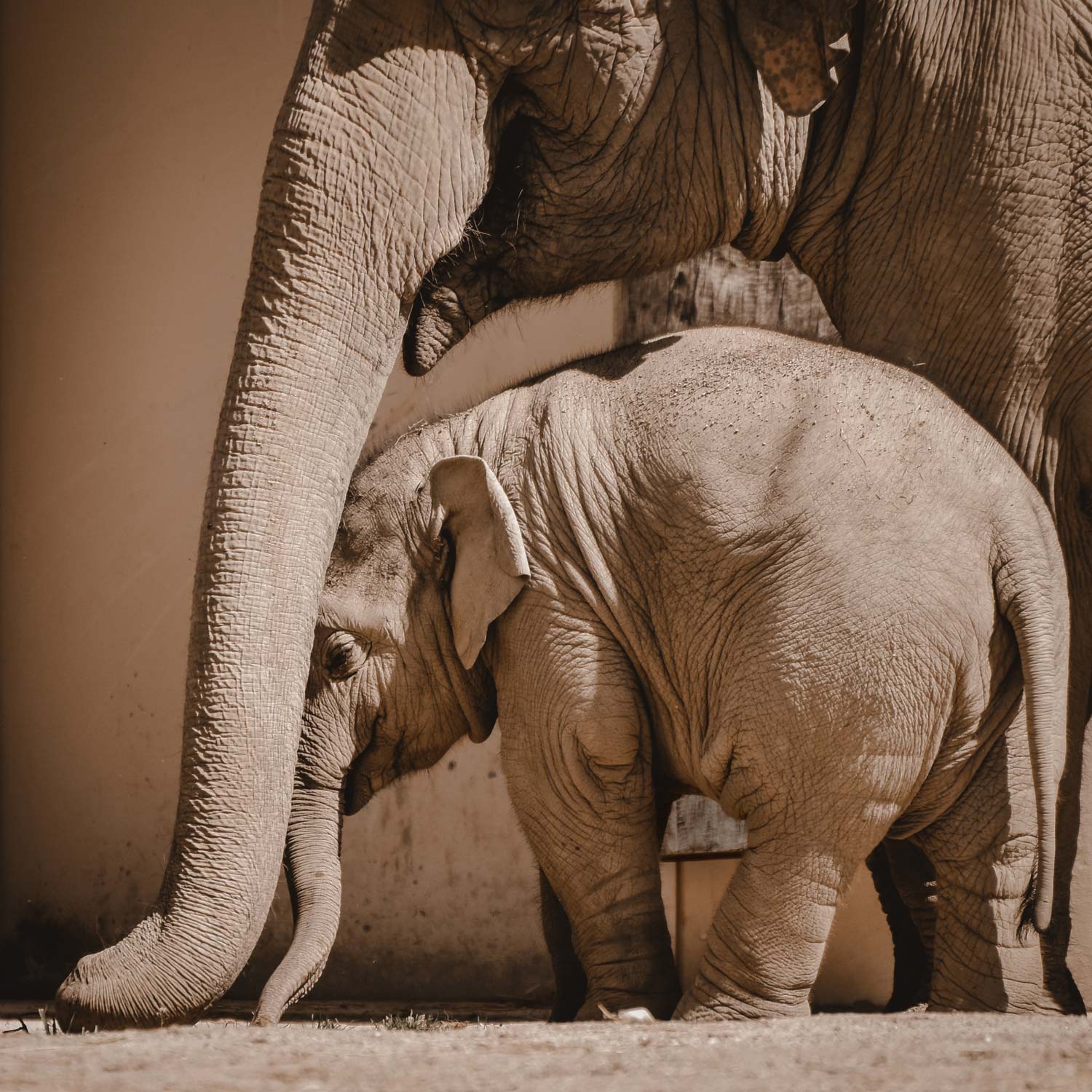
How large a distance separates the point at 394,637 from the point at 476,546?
0.27m

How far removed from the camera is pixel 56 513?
5.60m

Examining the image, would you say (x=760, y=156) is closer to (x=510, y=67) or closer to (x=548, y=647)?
(x=510, y=67)

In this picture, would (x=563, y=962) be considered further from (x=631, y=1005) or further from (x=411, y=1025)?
(x=411, y=1025)

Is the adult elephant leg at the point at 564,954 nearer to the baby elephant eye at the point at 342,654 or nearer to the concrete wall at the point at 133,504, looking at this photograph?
the baby elephant eye at the point at 342,654

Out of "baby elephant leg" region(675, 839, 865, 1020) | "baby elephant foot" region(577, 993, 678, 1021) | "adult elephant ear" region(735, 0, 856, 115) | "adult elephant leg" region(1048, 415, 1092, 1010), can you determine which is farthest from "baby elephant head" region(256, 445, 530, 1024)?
"adult elephant leg" region(1048, 415, 1092, 1010)

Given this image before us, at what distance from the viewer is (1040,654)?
3439mm

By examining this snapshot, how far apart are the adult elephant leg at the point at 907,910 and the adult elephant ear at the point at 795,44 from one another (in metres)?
1.52

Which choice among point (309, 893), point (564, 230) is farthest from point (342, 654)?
point (564, 230)

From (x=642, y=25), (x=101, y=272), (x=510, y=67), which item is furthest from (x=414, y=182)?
(x=101, y=272)

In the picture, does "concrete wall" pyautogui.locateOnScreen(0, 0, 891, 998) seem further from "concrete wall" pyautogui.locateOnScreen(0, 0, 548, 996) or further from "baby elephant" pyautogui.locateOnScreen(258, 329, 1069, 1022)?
"baby elephant" pyautogui.locateOnScreen(258, 329, 1069, 1022)

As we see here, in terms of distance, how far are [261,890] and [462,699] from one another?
79 centimetres

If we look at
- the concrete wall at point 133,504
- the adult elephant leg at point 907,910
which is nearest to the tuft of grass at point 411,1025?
the adult elephant leg at point 907,910

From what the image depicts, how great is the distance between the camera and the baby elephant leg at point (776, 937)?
3432 mm

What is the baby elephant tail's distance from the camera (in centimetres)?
342
